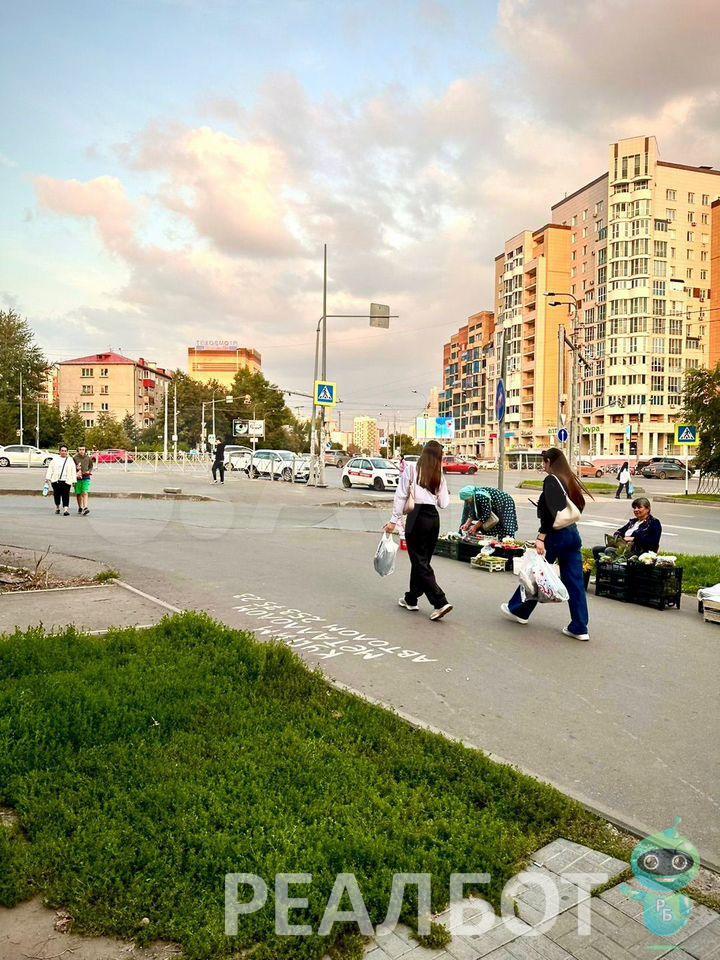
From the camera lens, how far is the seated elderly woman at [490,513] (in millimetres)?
12289

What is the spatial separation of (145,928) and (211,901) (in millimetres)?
238

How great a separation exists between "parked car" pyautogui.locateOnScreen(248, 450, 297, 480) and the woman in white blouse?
115 feet

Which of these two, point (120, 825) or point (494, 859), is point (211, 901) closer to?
point (120, 825)

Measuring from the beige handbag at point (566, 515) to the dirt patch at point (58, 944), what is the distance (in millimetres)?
5391

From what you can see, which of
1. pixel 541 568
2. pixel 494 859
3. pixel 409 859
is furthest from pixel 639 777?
pixel 541 568

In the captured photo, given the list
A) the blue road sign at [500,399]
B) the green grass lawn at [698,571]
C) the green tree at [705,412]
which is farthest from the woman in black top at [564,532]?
the green tree at [705,412]

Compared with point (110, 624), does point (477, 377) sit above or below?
above

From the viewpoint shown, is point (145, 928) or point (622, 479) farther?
point (622, 479)

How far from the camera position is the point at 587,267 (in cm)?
10156

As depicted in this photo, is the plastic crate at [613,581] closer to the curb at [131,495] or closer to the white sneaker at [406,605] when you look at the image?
the white sneaker at [406,605]

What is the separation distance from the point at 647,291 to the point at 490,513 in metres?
91.6

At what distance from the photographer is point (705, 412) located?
2981 centimetres

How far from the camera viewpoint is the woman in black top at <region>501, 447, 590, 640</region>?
699 cm

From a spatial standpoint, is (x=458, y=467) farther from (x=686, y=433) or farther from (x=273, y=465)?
(x=686, y=433)
